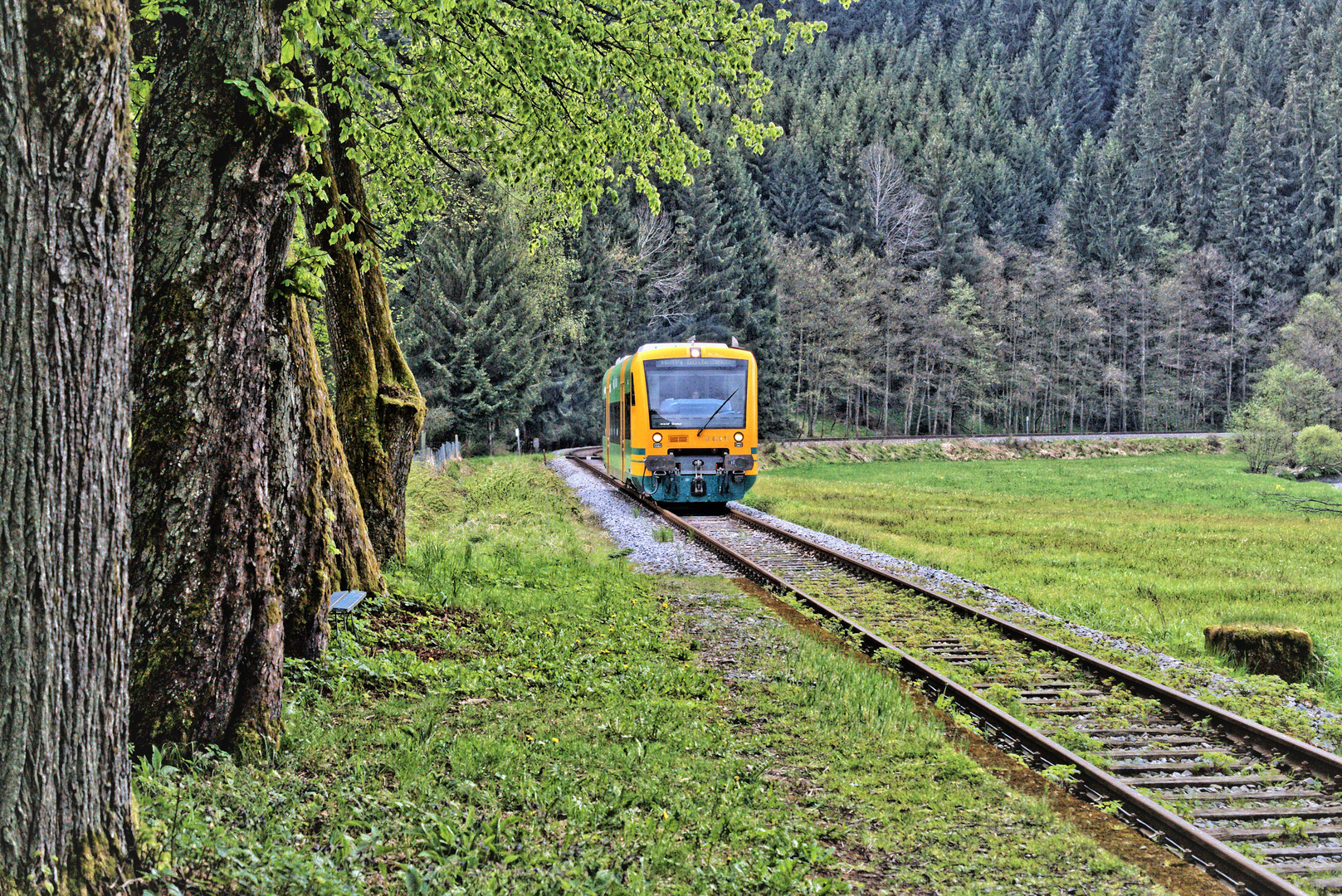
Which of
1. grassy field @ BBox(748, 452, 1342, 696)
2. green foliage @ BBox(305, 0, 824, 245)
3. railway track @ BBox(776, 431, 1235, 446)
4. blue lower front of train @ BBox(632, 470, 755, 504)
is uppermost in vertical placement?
green foliage @ BBox(305, 0, 824, 245)

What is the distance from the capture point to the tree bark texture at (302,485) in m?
5.42

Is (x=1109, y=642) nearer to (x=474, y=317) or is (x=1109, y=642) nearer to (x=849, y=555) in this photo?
(x=849, y=555)

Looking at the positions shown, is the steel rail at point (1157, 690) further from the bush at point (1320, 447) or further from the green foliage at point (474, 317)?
the bush at point (1320, 447)

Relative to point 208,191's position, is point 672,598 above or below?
below

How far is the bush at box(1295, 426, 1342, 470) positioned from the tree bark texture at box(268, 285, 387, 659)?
47200mm

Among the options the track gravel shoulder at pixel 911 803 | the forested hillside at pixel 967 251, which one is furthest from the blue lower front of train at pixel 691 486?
the forested hillside at pixel 967 251

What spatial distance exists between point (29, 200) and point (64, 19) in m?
0.59

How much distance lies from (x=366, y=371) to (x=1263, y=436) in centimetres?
4791

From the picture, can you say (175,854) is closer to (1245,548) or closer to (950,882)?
(950,882)

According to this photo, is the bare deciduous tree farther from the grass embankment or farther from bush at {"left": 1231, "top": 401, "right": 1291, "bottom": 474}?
the grass embankment

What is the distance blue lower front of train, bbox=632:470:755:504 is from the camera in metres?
19.0

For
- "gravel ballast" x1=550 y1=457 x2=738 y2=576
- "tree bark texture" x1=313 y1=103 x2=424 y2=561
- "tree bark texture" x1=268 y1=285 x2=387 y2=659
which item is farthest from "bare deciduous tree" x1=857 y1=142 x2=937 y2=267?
"tree bark texture" x1=268 y1=285 x2=387 y2=659

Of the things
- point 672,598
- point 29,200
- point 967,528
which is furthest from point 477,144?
point 967,528

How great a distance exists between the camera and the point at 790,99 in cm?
8700
